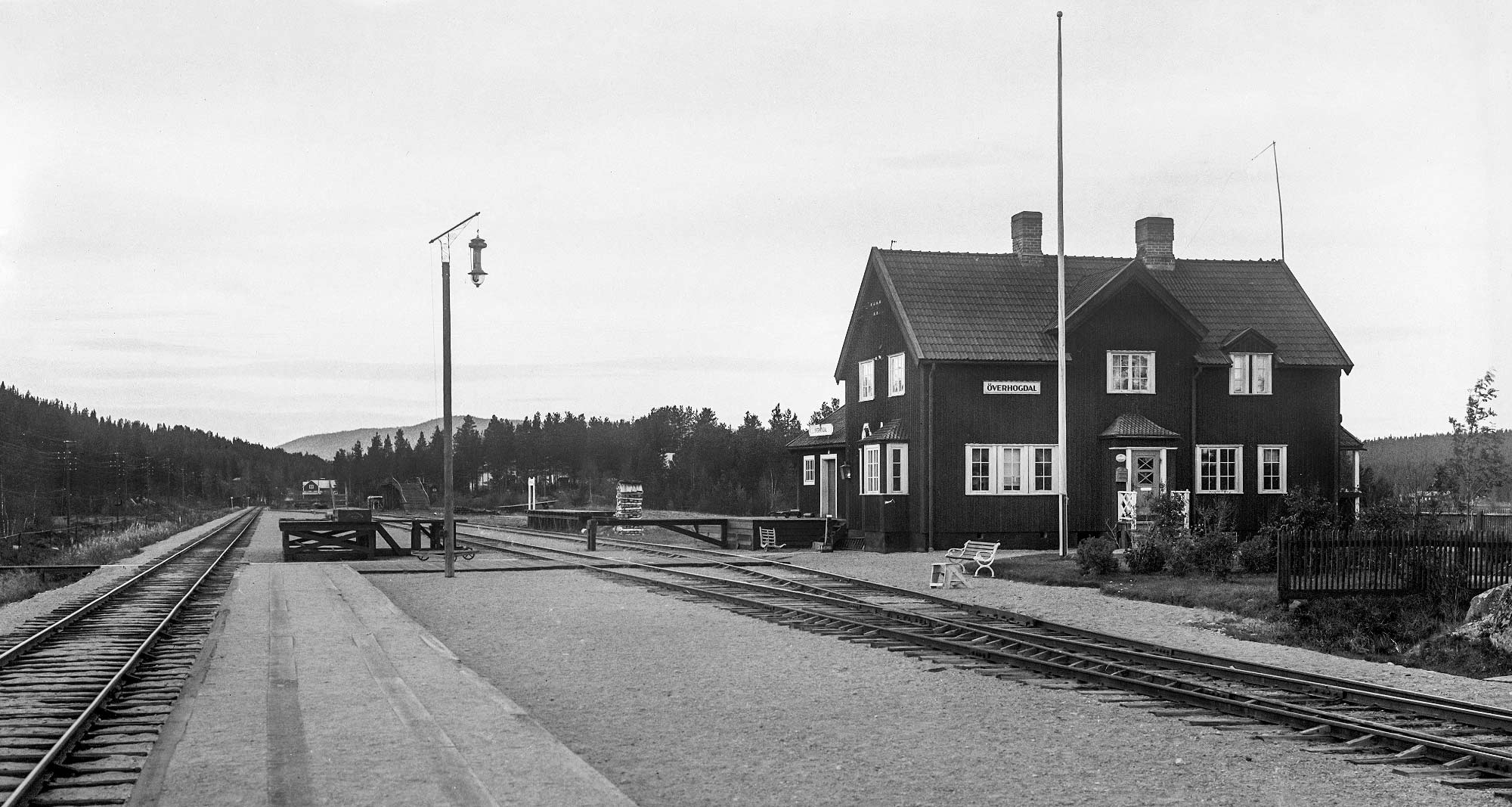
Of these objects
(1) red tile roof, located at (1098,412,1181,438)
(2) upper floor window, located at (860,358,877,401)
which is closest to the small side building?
(2) upper floor window, located at (860,358,877,401)

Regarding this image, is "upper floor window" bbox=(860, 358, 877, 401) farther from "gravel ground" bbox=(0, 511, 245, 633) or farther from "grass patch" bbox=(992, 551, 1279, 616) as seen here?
"gravel ground" bbox=(0, 511, 245, 633)

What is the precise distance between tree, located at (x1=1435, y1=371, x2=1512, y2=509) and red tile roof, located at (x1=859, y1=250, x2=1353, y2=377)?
6.23 m

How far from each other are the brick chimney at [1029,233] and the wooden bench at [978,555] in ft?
43.7

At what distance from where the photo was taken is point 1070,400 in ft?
117

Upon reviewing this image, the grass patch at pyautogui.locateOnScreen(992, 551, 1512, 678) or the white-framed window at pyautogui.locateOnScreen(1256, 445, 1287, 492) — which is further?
the white-framed window at pyautogui.locateOnScreen(1256, 445, 1287, 492)

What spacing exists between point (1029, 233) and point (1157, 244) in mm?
4712

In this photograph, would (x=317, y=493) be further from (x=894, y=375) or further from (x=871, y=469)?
(x=894, y=375)

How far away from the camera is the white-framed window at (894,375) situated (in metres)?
37.0

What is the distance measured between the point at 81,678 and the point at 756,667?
664 centimetres

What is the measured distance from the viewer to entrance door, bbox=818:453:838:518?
137 feet

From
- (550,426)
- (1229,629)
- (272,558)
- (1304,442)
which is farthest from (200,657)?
(550,426)

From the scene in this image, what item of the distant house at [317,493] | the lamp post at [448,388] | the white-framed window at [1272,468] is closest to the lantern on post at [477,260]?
the lamp post at [448,388]

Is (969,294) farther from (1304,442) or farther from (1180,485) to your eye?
(1304,442)

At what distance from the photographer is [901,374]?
121 feet
